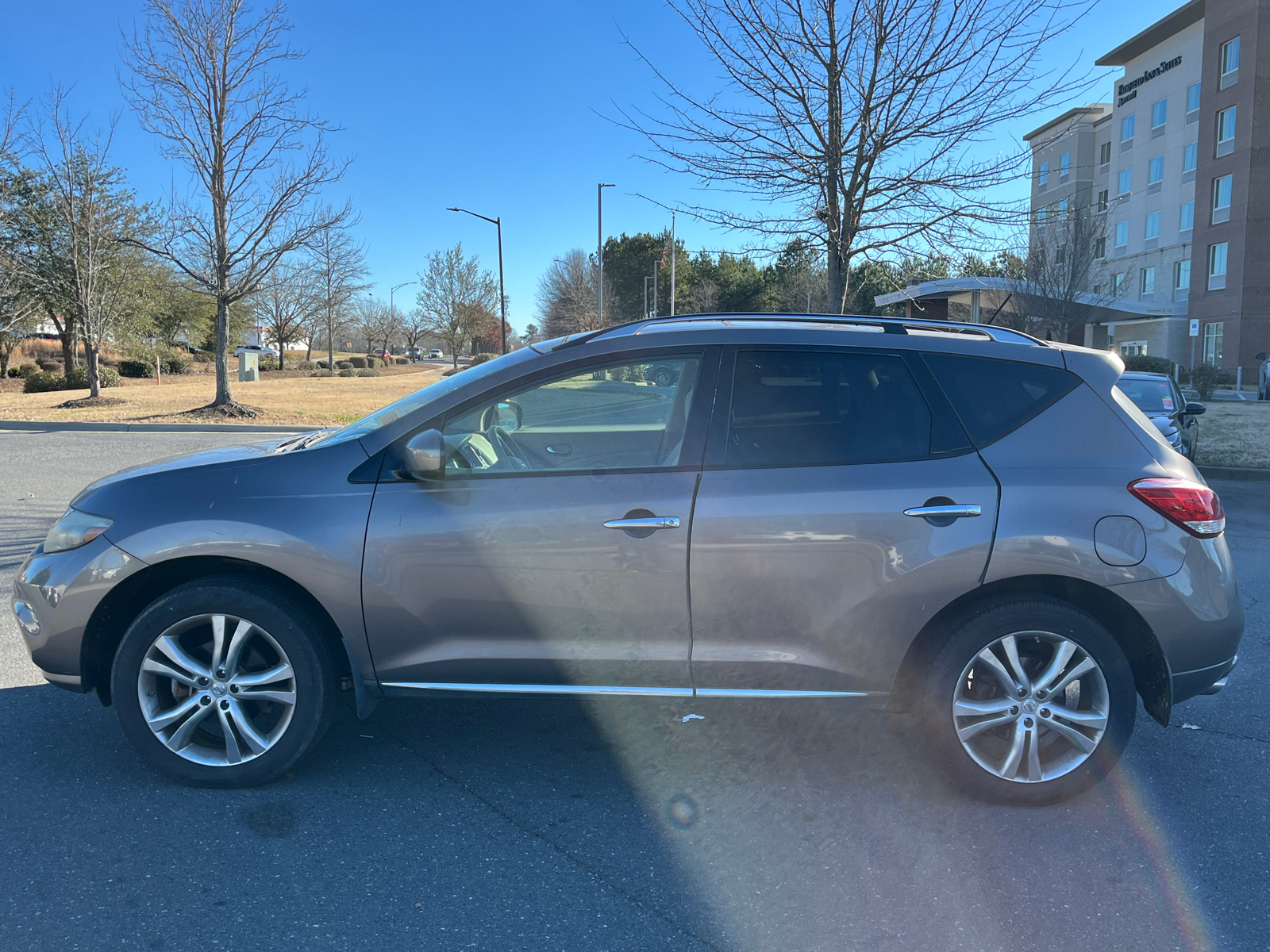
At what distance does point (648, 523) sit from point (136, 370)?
44657 mm

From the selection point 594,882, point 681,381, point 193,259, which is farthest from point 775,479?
point 193,259

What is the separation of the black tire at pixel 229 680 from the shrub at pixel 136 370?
42.5 m

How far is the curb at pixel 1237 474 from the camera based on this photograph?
12367 millimetres

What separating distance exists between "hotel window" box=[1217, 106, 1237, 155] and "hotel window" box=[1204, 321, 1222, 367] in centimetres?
788

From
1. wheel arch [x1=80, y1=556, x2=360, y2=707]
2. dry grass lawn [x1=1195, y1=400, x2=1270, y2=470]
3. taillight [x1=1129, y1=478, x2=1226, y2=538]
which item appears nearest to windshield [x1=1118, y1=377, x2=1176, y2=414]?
dry grass lawn [x1=1195, y1=400, x2=1270, y2=470]

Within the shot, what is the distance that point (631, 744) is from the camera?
3.77 meters

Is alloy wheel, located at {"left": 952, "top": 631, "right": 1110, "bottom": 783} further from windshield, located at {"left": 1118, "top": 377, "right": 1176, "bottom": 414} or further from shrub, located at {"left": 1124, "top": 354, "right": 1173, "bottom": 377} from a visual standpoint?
shrub, located at {"left": 1124, "top": 354, "right": 1173, "bottom": 377}

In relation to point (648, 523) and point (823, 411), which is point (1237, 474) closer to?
point (823, 411)

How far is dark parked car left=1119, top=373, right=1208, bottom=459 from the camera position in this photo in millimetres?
10555

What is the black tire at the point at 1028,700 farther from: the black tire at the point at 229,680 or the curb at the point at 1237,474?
the curb at the point at 1237,474

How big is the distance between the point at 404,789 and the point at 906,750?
6.68ft

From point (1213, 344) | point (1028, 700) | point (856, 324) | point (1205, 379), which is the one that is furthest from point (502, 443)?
point (1213, 344)

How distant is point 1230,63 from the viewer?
134ft

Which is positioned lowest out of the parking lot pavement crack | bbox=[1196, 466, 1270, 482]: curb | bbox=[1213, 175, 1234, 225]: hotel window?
the parking lot pavement crack
